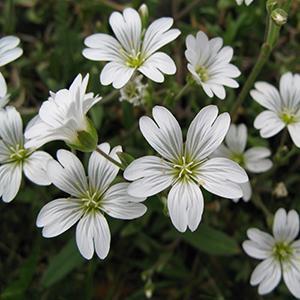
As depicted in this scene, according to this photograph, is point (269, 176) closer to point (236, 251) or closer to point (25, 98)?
point (236, 251)

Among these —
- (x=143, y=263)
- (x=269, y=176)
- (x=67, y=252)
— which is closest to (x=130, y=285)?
(x=143, y=263)

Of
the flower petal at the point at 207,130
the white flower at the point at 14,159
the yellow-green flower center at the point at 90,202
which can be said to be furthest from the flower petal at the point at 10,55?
the flower petal at the point at 207,130

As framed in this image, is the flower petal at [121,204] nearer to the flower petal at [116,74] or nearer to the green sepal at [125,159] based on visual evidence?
the green sepal at [125,159]

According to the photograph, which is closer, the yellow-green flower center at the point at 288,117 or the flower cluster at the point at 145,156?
the flower cluster at the point at 145,156

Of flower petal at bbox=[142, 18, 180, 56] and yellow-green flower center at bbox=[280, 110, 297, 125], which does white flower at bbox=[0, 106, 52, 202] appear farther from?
yellow-green flower center at bbox=[280, 110, 297, 125]

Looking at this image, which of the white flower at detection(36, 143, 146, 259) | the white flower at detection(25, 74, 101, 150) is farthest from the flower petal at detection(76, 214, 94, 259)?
the white flower at detection(25, 74, 101, 150)

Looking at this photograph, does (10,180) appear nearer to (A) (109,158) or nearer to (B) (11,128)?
(B) (11,128)
